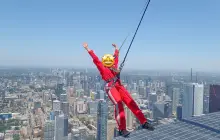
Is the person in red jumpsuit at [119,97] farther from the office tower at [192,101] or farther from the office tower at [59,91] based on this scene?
the office tower at [59,91]

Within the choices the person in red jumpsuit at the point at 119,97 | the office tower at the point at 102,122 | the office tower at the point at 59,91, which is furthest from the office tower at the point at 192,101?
the person in red jumpsuit at the point at 119,97

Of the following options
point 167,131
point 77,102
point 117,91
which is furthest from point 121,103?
point 77,102

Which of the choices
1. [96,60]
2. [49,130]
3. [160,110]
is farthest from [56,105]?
[96,60]

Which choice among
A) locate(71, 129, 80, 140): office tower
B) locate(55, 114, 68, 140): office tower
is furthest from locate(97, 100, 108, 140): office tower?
locate(55, 114, 68, 140): office tower

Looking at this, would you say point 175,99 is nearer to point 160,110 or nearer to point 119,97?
point 160,110

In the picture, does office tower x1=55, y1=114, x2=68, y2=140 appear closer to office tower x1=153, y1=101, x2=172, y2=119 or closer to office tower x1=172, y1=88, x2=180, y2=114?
office tower x1=153, y1=101, x2=172, y2=119

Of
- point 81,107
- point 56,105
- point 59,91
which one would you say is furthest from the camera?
point 59,91

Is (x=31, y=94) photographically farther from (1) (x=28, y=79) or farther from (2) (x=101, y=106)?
(2) (x=101, y=106)
